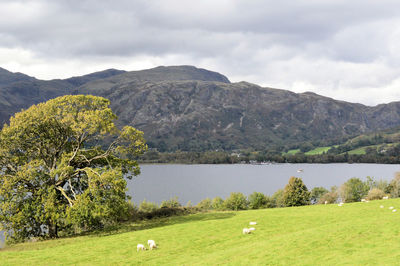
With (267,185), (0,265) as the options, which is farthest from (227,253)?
(267,185)

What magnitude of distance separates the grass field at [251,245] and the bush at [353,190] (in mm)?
68765

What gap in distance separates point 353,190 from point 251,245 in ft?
302

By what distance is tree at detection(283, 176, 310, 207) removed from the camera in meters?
80.6

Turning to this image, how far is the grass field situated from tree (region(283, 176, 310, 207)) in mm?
43100

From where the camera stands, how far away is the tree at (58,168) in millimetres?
37156

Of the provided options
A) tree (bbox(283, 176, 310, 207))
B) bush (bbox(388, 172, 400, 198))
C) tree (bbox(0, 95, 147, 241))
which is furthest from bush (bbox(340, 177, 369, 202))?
tree (bbox(0, 95, 147, 241))

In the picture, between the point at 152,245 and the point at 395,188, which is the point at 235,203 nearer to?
the point at 395,188

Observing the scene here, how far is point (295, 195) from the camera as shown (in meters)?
81.0

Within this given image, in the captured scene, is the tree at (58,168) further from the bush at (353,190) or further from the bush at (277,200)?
the bush at (353,190)

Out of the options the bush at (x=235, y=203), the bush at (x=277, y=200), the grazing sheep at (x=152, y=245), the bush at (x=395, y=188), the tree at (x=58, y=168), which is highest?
the tree at (x=58, y=168)

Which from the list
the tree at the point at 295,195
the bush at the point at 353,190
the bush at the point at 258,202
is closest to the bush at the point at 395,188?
the bush at the point at 353,190

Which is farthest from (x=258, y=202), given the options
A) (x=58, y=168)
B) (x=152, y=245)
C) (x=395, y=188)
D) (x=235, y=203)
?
(x=152, y=245)

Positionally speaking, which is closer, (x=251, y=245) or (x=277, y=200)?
(x=251, y=245)

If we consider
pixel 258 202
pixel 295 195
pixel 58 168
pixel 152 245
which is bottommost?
pixel 258 202
